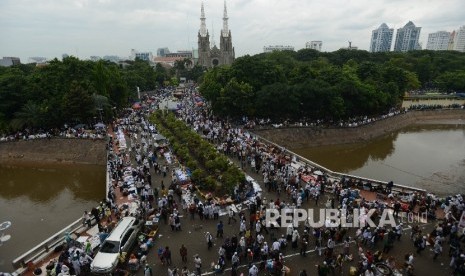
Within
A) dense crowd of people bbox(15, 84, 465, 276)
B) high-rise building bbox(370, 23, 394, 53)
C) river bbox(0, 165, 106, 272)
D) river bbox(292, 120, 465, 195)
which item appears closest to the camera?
dense crowd of people bbox(15, 84, 465, 276)

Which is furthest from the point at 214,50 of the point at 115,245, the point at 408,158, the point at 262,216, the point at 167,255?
the point at 167,255

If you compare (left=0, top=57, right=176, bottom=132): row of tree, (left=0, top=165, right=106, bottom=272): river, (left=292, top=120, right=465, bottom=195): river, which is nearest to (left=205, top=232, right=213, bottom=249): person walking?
(left=0, top=165, right=106, bottom=272): river

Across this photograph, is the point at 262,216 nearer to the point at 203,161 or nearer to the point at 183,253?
the point at 183,253

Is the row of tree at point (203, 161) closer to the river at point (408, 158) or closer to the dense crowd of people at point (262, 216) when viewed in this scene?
the dense crowd of people at point (262, 216)

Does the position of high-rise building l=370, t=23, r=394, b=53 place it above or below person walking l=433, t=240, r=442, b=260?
above

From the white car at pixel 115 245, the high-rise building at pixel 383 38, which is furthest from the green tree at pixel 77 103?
the high-rise building at pixel 383 38

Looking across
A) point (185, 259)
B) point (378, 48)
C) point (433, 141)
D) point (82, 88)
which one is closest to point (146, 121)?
point (82, 88)

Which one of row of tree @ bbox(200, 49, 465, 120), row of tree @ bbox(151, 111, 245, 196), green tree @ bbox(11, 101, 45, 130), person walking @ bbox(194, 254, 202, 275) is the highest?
row of tree @ bbox(200, 49, 465, 120)

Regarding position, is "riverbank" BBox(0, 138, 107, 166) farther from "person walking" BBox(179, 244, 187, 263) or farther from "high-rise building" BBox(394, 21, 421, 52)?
"high-rise building" BBox(394, 21, 421, 52)
